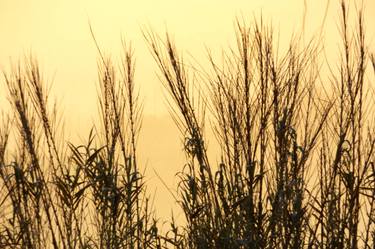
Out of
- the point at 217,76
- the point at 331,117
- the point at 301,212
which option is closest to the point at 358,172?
the point at 331,117

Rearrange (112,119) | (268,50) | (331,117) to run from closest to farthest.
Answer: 1. (268,50)
2. (331,117)
3. (112,119)

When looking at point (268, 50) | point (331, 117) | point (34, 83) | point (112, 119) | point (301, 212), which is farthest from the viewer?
point (112, 119)

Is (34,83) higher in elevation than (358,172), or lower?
higher

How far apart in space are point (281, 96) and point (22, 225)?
9.17ft

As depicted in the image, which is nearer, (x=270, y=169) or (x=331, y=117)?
(x=270, y=169)

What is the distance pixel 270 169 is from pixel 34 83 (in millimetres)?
2368

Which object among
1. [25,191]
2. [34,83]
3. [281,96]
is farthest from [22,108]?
[281,96]

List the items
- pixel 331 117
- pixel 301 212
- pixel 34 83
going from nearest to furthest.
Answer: pixel 301 212
pixel 331 117
pixel 34 83

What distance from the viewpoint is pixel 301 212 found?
16.1ft

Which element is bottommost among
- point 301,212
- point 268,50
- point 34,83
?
point 301,212

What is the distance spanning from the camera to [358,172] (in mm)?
5555

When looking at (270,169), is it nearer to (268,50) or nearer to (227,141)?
(227,141)

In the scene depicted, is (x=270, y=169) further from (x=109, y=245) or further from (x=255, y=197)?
(x=109, y=245)

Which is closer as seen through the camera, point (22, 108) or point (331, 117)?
point (331, 117)
